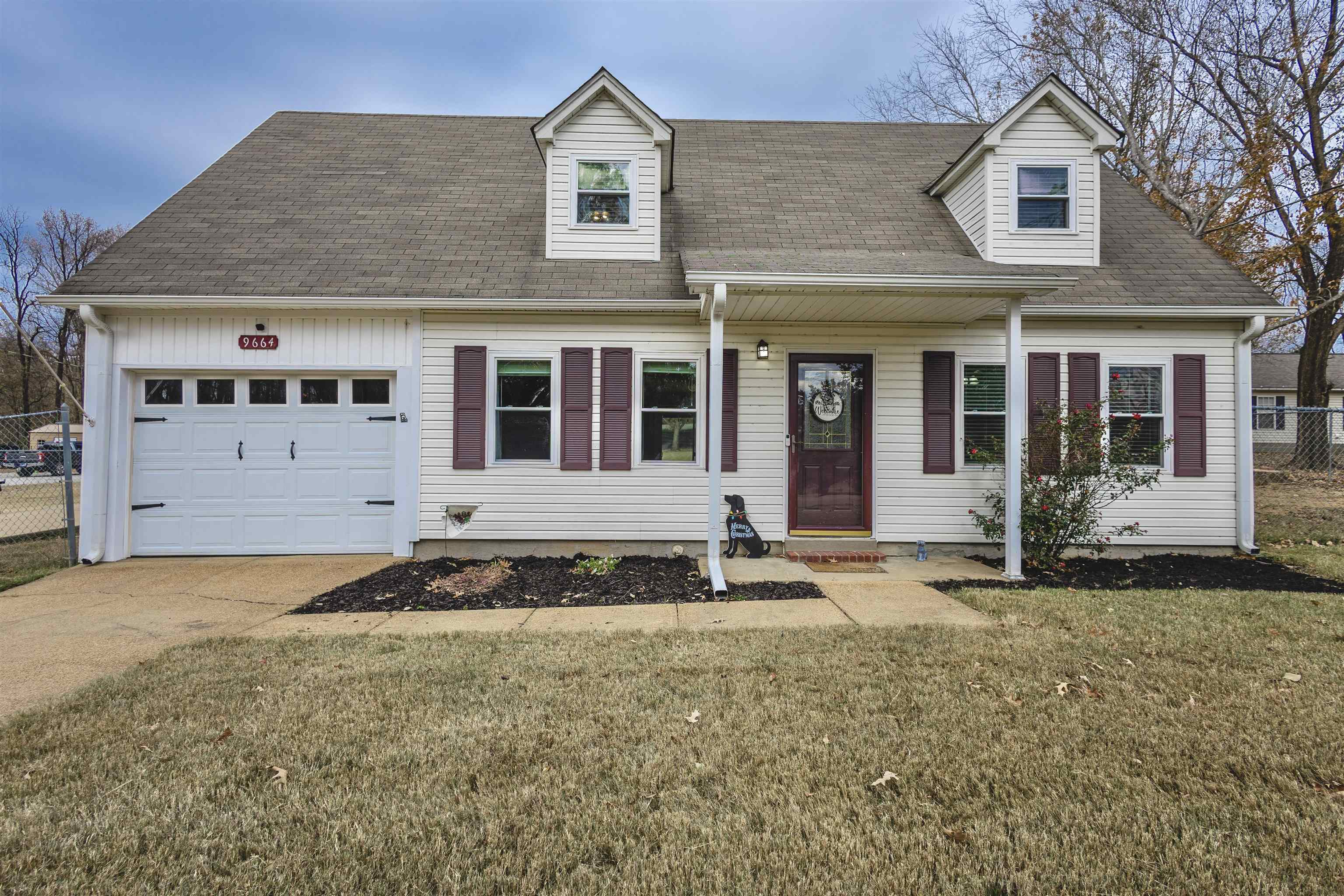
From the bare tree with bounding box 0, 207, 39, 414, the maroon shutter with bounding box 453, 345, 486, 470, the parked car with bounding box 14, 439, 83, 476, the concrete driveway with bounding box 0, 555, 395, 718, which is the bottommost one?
the concrete driveway with bounding box 0, 555, 395, 718

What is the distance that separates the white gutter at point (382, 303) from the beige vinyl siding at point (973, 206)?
4.00 m

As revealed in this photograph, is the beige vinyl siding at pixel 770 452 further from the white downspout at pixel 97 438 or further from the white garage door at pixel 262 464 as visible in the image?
the white downspout at pixel 97 438

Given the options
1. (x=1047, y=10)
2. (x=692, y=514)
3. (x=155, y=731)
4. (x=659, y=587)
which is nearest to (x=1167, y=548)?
(x=692, y=514)

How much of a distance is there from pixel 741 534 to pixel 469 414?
11.5ft

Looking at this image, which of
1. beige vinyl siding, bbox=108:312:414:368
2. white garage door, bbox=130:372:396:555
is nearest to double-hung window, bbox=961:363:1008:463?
beige vinyl siding, bbox=108:312:414:368

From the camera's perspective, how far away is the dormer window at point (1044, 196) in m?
7.65

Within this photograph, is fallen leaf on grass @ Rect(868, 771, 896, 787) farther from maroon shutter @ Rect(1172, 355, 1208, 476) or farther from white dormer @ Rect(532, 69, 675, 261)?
maroon shutter @ Rect(1172, 355, 1208, 476)

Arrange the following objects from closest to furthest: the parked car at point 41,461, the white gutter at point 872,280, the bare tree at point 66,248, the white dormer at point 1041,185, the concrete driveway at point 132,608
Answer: the concrete driveway at point 132,608
the white gutter at point 872,280
the white dormer at point 1041,185
the parked car at point 41,461
the bare tree at point 66,248

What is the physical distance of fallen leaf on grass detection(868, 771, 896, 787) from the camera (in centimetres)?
245

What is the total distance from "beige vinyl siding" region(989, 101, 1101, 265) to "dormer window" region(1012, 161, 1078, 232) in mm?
77

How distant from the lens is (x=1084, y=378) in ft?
23.6

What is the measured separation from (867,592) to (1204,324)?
5.70 metres

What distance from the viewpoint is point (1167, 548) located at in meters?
7.21

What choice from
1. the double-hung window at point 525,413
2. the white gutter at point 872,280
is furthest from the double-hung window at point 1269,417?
the double-hung window at point 525,413
